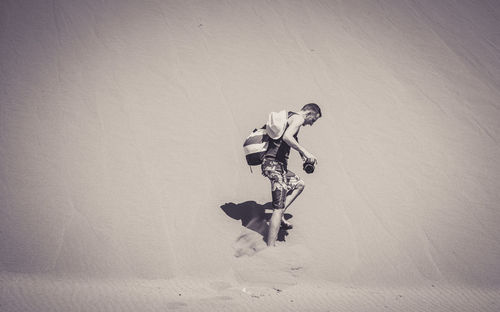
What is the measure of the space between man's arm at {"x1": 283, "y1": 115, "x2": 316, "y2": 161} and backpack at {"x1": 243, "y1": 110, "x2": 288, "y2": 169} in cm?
5

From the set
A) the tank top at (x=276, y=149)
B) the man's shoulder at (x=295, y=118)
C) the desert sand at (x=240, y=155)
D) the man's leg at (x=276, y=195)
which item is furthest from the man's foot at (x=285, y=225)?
the man's shoulder at (x=295, y=118)

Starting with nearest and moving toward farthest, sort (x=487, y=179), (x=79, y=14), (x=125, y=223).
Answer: (x=125, y=223), (x=487, y=179), (x=79, y=14)

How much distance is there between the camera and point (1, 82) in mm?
4559

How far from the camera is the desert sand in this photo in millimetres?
2779

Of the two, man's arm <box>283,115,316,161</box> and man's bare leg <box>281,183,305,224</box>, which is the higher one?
man's arm <box>283,115,316,161</box>

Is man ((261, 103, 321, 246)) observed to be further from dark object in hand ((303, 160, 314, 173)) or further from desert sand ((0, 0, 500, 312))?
desert sand ((0, 0, 500, 312))

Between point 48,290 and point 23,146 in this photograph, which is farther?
point 23,146

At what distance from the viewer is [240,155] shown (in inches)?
165

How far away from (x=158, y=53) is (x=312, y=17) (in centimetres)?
281

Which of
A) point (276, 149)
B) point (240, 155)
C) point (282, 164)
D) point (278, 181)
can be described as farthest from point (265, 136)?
point (240, 155)

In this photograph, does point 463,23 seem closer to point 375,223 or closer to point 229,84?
point 229,84

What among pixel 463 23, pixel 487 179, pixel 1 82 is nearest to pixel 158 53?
pixel 1 82

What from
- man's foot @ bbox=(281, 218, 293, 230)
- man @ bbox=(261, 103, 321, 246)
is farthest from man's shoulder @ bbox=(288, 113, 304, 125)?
man's foot @ bbox=(281, 218, 293, 230)

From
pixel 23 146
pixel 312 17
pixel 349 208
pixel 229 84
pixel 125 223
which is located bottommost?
pixel 349 208
